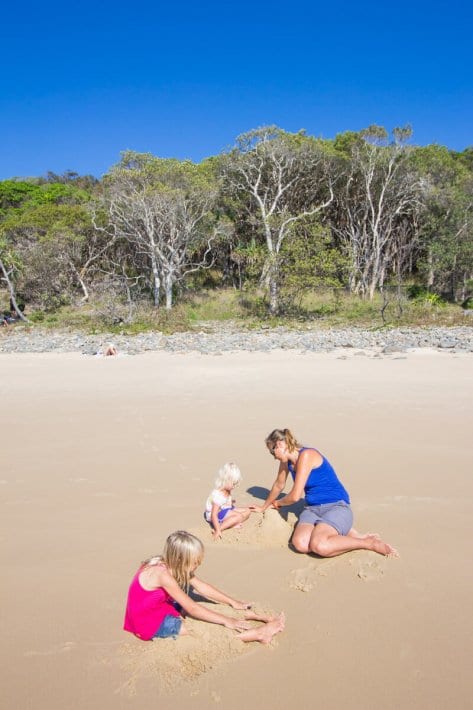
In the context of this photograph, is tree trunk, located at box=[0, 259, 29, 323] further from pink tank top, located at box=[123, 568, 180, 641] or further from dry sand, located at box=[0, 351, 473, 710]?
pink tank top, located at box=[123, 568, 180, 641]

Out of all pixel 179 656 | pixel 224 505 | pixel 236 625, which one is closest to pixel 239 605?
pixel 236 625

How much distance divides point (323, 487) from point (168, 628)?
1587 millimetres

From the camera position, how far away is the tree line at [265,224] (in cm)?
2069

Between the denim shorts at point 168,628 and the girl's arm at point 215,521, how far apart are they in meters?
1.08

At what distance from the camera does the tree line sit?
814 inches

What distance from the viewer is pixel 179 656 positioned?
99.5 inches

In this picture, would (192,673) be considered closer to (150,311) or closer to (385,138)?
(150,311)

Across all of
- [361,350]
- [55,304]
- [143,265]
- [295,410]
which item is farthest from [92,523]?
[143,265]

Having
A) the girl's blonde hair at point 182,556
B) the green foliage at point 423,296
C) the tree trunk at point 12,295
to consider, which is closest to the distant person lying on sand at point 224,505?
the girl's blonde hair at point 182,556

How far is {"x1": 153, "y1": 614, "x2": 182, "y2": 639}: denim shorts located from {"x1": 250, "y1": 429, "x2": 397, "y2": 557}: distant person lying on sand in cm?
114

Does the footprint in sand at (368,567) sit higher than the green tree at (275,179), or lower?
lower

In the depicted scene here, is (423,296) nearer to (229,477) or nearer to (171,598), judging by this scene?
(229,477)

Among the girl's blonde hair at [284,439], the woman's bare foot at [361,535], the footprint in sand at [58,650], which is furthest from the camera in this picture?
the girl's blonde hair at [284,439]

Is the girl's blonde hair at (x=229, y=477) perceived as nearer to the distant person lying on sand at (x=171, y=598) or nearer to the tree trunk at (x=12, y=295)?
the distant person lying on sand at (x=171, y=598)
